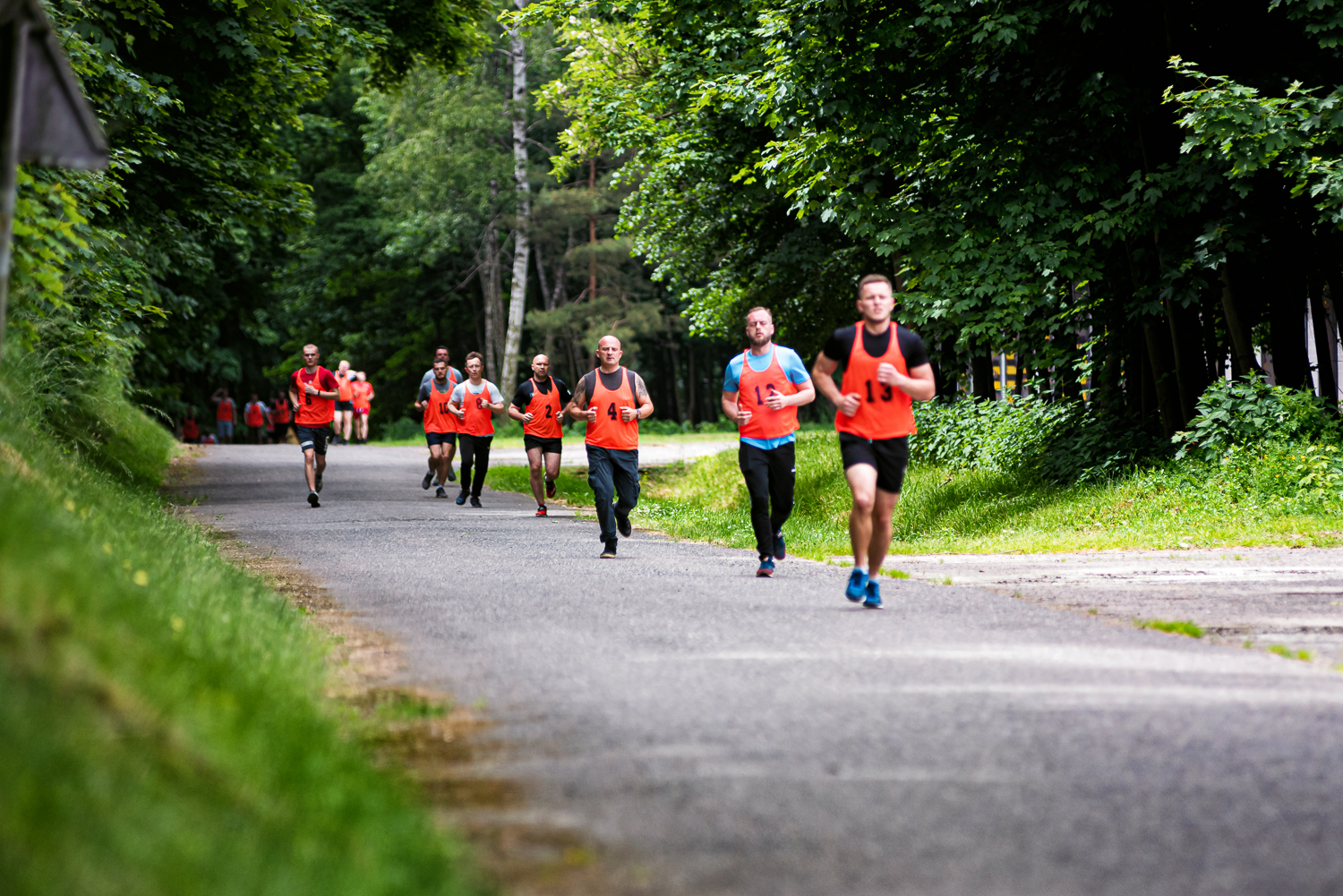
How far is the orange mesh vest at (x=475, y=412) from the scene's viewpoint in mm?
18672

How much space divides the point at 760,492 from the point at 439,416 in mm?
10196

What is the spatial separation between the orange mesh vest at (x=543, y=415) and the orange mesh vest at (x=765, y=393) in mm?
7137

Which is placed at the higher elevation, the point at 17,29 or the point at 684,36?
the point at 684,36

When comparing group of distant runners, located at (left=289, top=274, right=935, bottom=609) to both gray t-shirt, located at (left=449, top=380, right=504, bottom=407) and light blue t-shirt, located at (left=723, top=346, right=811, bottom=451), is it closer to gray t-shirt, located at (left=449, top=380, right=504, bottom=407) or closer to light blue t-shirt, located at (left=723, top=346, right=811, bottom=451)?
light blue t-shirt, located at (left=723, top=346, right=811, bottom=451)

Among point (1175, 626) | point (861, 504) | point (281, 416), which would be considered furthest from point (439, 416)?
point (281, 416)

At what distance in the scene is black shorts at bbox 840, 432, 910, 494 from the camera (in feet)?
29.0

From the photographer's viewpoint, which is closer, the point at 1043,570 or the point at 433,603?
the point at 433,603

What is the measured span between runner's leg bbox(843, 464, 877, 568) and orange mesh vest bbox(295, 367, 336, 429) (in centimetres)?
1043

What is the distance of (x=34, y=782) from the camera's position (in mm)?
3053

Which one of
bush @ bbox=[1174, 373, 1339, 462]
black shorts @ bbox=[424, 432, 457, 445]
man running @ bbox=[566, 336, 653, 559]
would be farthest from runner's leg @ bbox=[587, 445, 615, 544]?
black shorts @ bbox=[424, 432, 457, 445]

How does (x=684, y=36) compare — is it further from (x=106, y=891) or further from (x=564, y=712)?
(x=106, y=891)

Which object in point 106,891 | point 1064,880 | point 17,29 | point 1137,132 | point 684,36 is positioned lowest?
point 1064,880

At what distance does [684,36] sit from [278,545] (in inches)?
582

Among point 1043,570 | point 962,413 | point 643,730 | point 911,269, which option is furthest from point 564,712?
point 962,413
